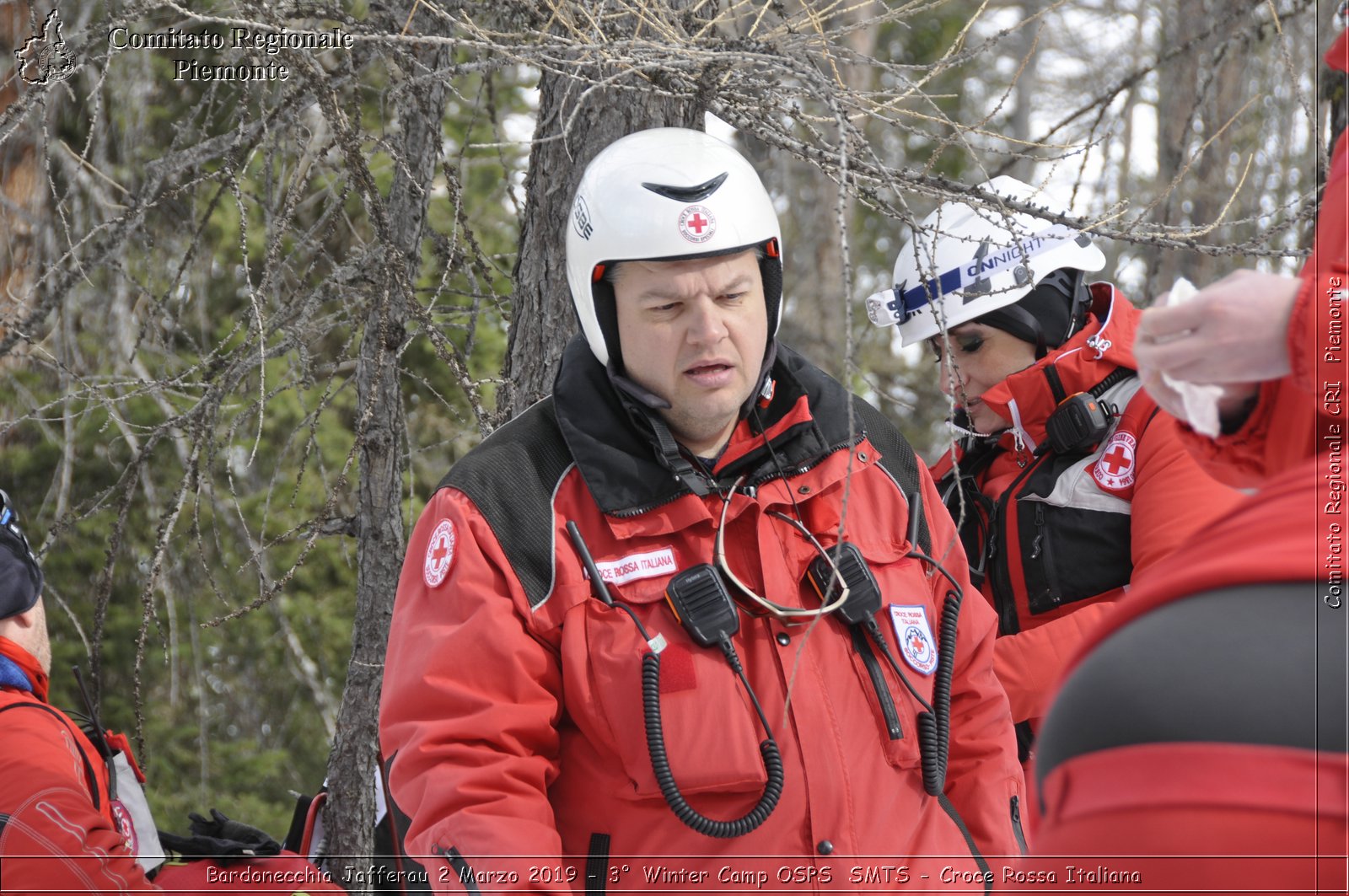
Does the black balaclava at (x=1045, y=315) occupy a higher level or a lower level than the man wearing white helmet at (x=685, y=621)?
higher

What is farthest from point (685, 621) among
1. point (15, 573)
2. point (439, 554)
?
point (15, 573)

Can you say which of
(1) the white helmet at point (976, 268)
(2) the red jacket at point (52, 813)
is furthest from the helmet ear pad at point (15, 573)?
(1) the white helmet at point (976, 268)

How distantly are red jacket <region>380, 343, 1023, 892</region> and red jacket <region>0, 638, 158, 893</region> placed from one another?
1.30 metres

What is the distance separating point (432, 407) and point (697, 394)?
409 centimetres

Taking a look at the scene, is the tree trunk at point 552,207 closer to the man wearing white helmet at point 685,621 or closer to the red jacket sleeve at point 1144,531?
the man wearing white helmet at point 685,621

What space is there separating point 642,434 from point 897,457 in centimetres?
64

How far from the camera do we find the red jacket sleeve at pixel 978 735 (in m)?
2.77

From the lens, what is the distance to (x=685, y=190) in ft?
9.24

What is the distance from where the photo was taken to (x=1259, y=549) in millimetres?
1317

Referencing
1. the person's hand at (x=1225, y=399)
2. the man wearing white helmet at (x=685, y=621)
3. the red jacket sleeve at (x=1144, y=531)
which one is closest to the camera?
the person's hand at (x=1225, y=399)

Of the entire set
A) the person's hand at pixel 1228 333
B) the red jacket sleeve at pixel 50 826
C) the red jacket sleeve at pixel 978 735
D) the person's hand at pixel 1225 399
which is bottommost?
the red jacket sleeve at pixel 50 826

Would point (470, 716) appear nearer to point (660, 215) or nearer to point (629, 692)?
point (629, 692)

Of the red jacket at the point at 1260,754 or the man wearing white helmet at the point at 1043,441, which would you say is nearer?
the red jacket at the point at 1260,754

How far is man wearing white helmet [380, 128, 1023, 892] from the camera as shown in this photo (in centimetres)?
238
